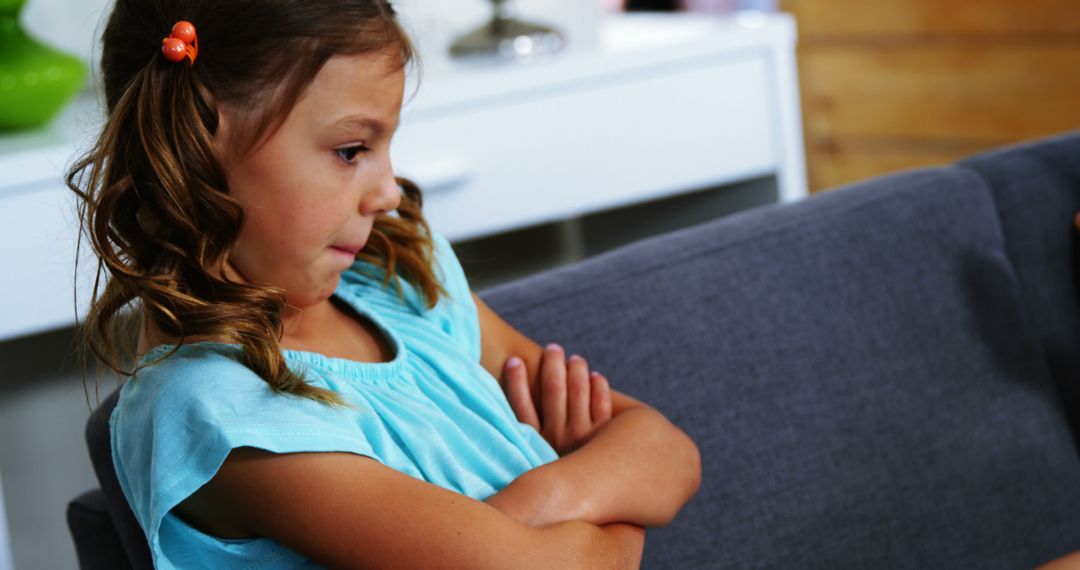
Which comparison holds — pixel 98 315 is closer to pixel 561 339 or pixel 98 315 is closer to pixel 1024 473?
pixel 561 339

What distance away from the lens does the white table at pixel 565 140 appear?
1.61 m

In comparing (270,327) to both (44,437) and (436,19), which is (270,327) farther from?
(436,19)

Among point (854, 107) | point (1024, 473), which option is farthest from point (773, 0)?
point (1024, 473)

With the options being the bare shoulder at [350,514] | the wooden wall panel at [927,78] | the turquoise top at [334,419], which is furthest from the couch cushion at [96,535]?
the wooden wall panel at [927,78]

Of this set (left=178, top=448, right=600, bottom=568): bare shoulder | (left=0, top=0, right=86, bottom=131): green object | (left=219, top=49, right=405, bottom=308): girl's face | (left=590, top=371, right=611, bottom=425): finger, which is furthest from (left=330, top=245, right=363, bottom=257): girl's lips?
(left=0, top=0, right=86, bottom=131): green object

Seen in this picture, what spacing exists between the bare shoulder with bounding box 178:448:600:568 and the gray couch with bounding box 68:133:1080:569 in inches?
13.0

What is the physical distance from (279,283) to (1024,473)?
0.79 meters

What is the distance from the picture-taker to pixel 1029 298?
55.2 inches

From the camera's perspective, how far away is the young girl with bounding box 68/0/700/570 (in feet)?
2.67

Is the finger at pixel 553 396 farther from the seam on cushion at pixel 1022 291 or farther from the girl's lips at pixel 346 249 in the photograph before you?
the seam on cushion at pixel 1022 291

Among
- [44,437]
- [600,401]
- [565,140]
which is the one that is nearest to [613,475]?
[600,401]

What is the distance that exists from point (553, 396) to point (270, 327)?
278 mm

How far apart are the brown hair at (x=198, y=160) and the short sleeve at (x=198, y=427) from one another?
0.6 inches

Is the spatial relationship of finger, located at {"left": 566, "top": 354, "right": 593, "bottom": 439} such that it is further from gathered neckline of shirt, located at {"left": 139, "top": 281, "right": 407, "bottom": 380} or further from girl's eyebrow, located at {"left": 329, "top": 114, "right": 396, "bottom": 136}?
girl's eyebrow, located at {"left": 329, "top": 114, "right": 396, "bottom": 136}
